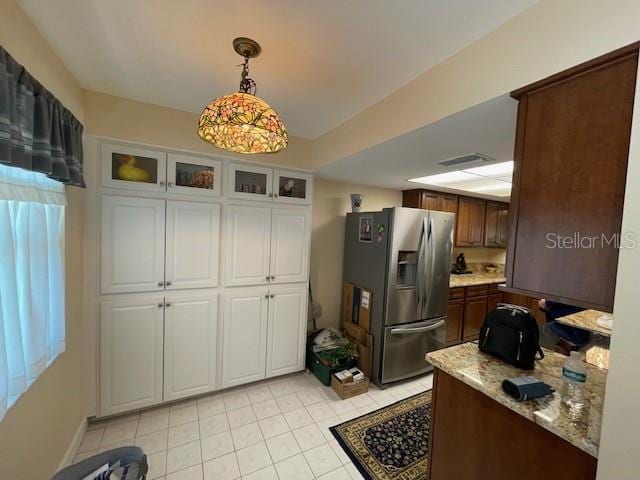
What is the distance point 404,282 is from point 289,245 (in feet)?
3.96

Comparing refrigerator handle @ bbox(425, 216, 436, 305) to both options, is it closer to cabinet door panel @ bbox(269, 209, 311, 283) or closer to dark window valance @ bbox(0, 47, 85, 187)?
cabinet door panel @ bbox(269, 209, 311, 283)

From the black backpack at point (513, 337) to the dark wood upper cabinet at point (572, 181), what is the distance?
0.39 m

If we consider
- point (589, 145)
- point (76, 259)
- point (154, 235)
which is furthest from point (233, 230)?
point (589, 145)

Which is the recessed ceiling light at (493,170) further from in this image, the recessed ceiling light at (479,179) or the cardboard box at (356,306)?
the cardboard box at (356,306)

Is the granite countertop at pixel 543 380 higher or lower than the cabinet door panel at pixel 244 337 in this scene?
higher

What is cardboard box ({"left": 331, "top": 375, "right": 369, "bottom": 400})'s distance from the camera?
2.34 meters

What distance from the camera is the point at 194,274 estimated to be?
7.08ft

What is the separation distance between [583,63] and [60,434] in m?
3.01

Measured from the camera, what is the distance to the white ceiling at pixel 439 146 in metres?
1.22

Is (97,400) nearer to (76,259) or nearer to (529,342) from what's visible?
(76,259)

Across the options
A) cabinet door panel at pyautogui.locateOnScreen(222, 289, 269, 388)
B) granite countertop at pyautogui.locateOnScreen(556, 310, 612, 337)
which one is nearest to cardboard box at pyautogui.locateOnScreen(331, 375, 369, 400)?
cabinet door panel at pyautogui.locateOnScreen(222, 289, 269, 388)

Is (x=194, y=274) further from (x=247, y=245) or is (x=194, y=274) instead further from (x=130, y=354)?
(x=130, y=354)

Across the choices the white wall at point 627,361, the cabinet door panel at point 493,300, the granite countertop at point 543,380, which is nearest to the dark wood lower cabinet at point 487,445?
the granite countertop at point 543,380

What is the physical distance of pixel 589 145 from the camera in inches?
32.7
